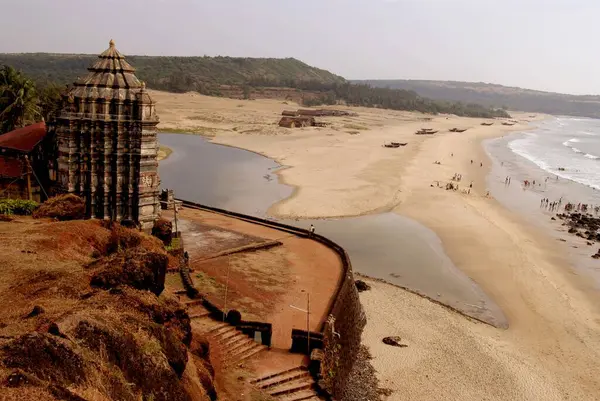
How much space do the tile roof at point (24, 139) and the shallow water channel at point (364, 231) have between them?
1742cm

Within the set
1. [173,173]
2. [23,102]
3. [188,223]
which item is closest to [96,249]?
[188,223]

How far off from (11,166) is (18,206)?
2.82m

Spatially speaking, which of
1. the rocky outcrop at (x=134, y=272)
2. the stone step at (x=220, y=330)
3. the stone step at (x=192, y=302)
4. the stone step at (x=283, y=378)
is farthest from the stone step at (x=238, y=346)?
the rocky outcrop at (x=134, y=272)

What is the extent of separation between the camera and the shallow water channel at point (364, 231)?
2733 cm

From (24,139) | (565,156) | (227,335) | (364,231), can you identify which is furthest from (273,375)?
(565,156)

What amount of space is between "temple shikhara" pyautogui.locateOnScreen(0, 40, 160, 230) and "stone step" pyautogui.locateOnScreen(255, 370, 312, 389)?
414 inches

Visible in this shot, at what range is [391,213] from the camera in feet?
138

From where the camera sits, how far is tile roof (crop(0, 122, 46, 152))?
22375 mm

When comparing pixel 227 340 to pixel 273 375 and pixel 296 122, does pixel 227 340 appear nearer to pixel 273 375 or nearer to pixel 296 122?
pixel 273 375

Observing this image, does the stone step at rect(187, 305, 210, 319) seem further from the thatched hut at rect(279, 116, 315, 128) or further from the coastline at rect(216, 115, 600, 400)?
the thatched hut at rect(279, 116, 315, 128)

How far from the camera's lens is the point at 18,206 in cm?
2039

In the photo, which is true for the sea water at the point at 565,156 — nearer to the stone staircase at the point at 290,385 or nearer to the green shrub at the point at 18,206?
the stone staircase at the point at 290,385

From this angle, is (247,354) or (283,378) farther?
(247,354)

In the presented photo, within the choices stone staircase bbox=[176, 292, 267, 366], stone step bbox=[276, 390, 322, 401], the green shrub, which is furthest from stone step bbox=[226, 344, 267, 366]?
the green shrub
